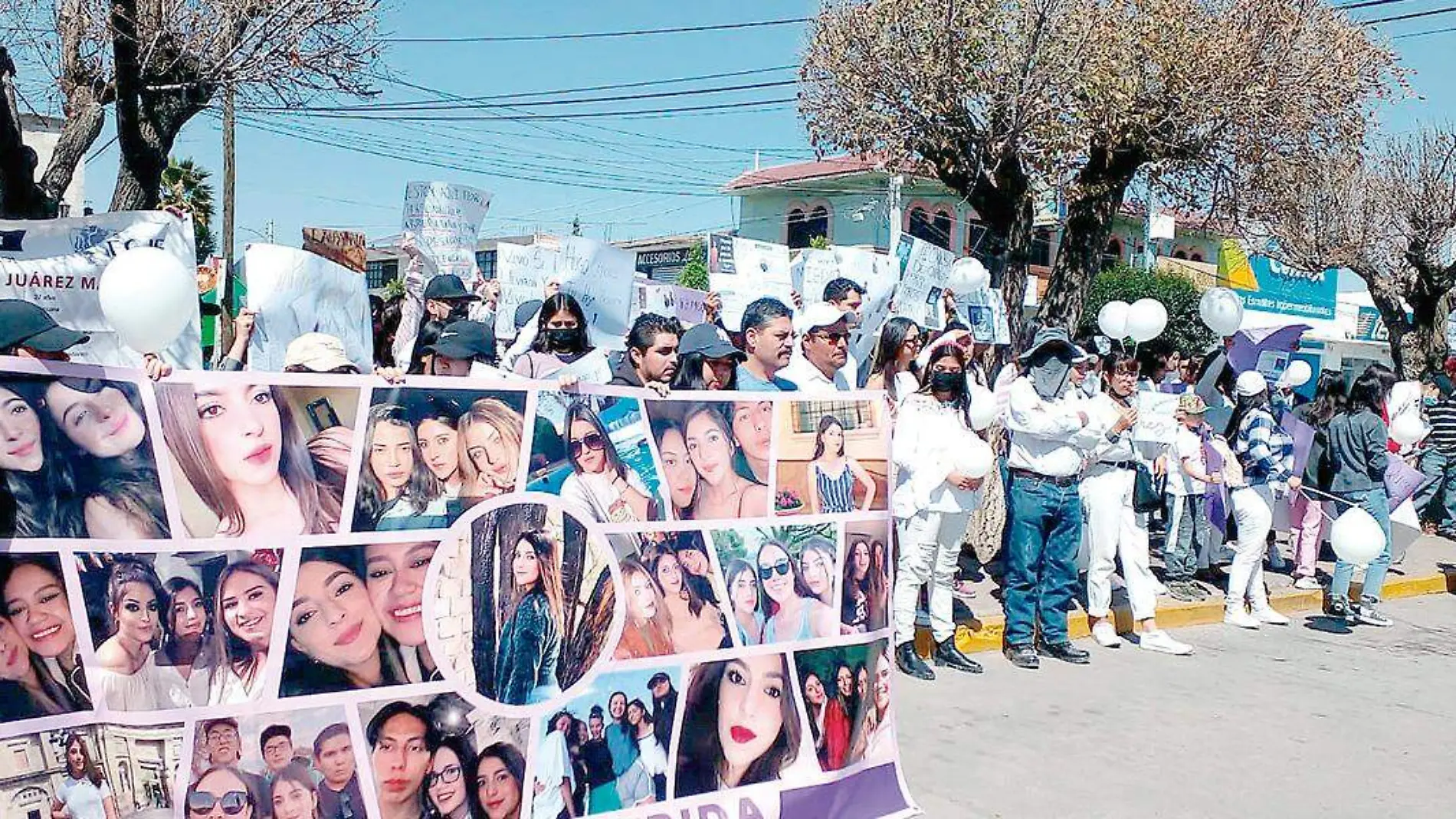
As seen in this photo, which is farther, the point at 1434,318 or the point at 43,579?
the point at 1434,318

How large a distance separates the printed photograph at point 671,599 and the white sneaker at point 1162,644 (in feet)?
15.2

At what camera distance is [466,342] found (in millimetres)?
4602

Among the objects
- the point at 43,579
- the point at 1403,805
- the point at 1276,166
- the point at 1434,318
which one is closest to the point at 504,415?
the point at 43,579

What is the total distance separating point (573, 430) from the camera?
3631 millimetres

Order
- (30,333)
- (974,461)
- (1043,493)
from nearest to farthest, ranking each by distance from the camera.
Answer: (30,333) < (974,461) < (1043,493)

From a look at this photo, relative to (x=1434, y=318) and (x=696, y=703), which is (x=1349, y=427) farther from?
(x=1434, y=318)

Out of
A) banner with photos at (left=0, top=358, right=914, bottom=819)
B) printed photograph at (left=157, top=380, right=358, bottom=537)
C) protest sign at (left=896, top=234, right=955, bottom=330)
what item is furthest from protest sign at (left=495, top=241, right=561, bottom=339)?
printed photograph at (left=157, top=380, right=358, bottom=537)

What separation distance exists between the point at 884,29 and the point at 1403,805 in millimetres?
7085

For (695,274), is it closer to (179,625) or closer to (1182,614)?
(1182,614)

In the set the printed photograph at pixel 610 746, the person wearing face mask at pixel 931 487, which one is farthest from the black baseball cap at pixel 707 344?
the printed photograph at pixel 610 746

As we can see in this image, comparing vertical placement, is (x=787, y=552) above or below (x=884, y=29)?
below

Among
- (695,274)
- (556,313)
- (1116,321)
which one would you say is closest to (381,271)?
(695,274)

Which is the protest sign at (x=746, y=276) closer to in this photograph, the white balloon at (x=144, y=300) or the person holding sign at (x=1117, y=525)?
the person holding sign at (x=1117, y=525)

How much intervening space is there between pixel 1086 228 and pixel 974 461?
6.25 metres
